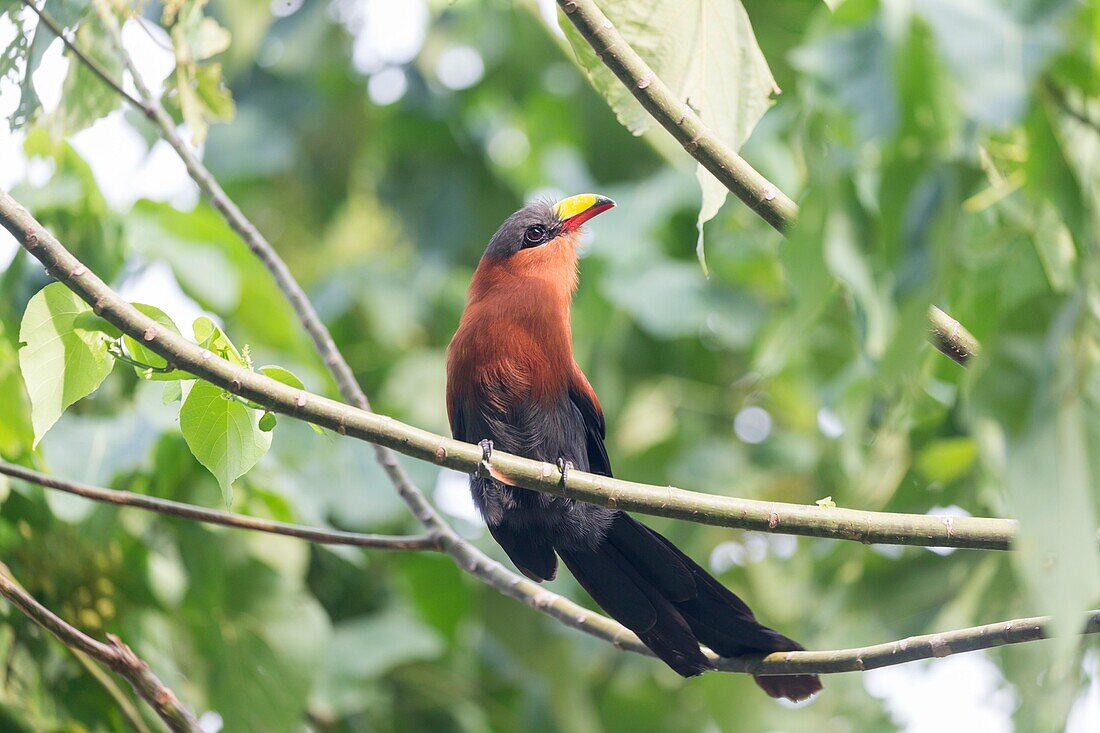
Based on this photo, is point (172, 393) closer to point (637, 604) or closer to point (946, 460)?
point (637, 604)

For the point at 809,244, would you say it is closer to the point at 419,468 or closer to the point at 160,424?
the point at 160,424

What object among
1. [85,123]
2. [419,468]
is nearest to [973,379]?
[85,123]

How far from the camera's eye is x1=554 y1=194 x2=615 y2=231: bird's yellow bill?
11.4 ft

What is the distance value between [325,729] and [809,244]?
3.42 metres

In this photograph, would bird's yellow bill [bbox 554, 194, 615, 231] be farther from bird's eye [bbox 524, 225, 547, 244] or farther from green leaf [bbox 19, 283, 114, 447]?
green leaf [bbox 19, 283, 114, 447]

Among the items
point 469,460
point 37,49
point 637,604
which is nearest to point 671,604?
point 637,604

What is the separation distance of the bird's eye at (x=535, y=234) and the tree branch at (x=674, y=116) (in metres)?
1.65

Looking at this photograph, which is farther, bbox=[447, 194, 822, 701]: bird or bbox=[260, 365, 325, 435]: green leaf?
bbox=[447, 194, 822, 701]: bird

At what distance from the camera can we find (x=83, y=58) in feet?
7.66

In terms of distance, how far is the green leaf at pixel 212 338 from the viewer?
1.80 m

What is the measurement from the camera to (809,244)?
1.31 meters

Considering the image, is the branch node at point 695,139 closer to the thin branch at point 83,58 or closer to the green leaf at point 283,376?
the green leaf at point 283,376

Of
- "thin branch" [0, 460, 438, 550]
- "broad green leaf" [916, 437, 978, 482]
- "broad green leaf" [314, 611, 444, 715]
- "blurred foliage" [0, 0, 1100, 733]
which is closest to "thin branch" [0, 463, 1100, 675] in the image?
"thin branch" [0, 460, 438, 550]

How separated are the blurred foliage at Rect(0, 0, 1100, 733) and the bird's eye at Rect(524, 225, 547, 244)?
2.76 feet
